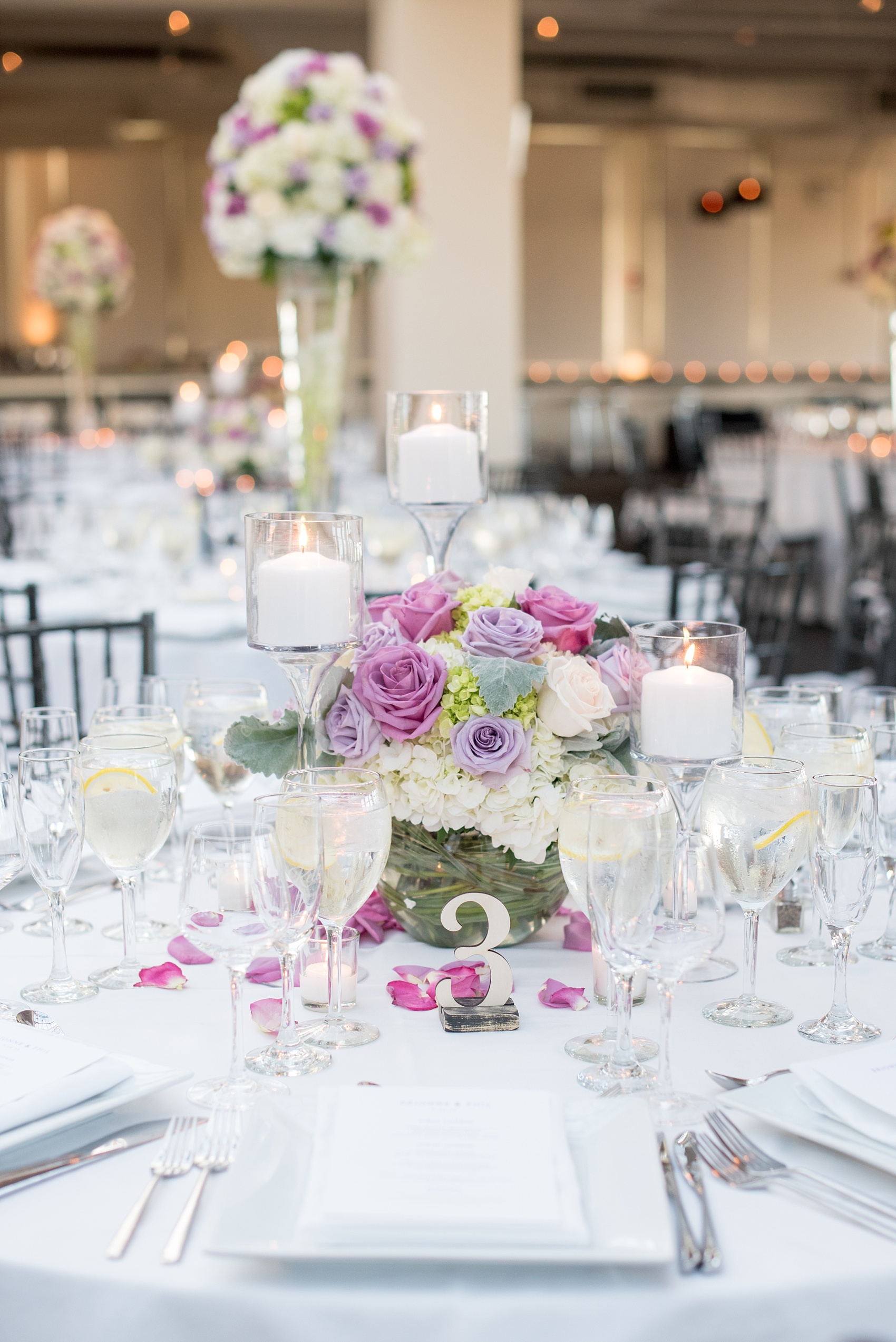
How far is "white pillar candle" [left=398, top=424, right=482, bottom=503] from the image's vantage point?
182 centimetres

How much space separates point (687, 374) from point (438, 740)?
13042 millimetres

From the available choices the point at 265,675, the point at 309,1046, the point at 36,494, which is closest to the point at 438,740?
the point at 309,1046

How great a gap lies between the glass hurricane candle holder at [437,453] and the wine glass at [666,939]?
90cm

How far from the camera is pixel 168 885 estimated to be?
1562 millimetres

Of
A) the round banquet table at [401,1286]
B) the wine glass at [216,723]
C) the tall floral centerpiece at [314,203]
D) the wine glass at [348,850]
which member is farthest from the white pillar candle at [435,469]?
the tall floral centerpiece at [314,203]

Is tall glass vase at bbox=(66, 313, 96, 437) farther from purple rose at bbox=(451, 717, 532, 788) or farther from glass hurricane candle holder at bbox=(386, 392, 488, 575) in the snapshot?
purple rose at bbox=(451, 717, 532, 788)

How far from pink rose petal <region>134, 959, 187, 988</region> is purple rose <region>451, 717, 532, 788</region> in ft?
1.04

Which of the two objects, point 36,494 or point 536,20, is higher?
point 536,20

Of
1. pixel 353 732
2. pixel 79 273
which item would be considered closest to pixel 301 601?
pixel 353 732

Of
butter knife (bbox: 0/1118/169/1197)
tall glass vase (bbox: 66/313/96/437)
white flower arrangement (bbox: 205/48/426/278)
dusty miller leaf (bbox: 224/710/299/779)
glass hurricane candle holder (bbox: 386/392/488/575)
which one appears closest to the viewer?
butter knife (bbox: 0/1118/169/1197)

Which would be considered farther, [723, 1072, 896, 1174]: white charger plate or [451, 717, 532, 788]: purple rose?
[451, 717, 532, 788]: purple rose

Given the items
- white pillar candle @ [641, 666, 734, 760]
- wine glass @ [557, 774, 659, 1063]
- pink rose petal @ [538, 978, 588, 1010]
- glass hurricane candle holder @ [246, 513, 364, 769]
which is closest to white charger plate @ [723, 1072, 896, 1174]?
A: wine glass @ [557, 774, 659, 1063]

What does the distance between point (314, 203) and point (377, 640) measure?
254 centimetres

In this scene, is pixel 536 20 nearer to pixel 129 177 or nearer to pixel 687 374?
pixel 687 374
